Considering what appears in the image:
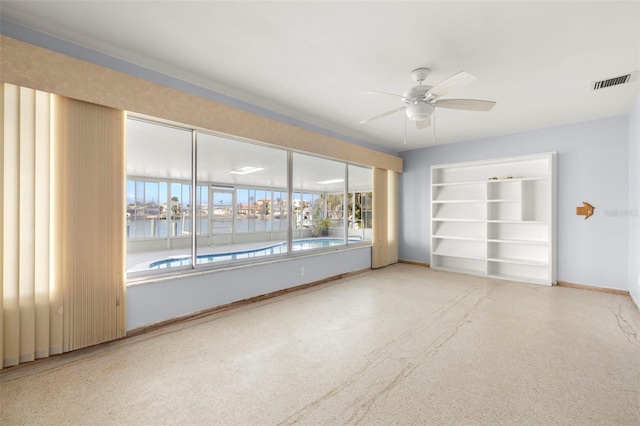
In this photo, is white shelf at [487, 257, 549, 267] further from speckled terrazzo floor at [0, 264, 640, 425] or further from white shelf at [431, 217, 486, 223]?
speckled terrazzo floor at [0, 264, 640, 425]

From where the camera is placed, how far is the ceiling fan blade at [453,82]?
220 cm

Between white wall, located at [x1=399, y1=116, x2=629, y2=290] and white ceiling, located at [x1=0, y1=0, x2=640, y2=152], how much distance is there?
860 millimetres

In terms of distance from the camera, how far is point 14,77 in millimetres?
2043

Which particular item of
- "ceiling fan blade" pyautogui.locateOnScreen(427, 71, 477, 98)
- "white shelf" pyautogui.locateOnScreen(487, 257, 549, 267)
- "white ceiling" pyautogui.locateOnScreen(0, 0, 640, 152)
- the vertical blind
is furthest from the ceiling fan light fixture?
"white shelf" pyautogui.locateOnScreen(487, 257, 549, 267)

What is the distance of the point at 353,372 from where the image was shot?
2143mm

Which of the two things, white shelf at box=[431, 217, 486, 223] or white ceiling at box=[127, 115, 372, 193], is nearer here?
white ceiling at box=[127, 115, 372, 193]

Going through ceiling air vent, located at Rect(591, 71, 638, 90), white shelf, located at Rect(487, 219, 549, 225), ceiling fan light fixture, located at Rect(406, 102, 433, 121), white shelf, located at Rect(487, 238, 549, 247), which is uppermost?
ceiling air vent, located at Rect(591, 71, 638, 90)

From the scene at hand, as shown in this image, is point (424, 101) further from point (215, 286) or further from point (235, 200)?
point (235, 200)

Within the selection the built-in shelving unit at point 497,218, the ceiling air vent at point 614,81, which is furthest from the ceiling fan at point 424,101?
the built-in shelving unit at point 497,218

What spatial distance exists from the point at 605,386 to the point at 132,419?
3.06 metres

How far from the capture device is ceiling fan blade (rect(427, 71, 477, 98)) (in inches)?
86.4

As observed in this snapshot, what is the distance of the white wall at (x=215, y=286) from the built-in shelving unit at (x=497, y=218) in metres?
2.63

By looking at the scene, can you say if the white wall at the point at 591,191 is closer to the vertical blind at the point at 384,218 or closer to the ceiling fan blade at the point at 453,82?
the vertical blind at the point at 384,218

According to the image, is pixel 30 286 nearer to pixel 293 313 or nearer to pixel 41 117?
pixel 41 117
